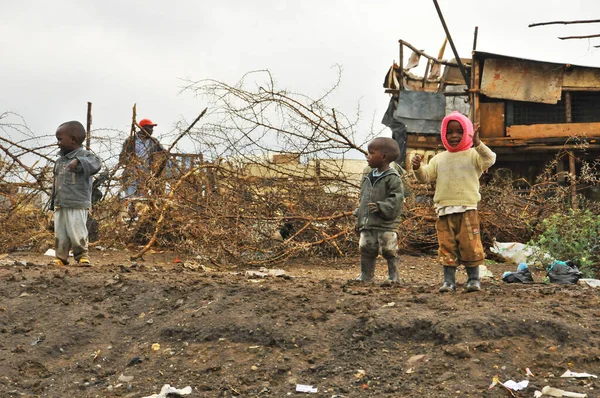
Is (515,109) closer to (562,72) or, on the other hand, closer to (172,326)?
(562,72)

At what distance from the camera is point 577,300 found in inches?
175

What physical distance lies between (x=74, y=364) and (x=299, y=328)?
128cm

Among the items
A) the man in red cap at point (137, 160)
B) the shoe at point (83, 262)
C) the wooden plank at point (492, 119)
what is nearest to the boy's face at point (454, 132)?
the shoe at point (83, 262)

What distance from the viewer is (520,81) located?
15.4 metres

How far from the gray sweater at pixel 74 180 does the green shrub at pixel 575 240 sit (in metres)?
5.21

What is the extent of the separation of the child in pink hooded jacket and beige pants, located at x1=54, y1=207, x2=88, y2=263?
362 cm

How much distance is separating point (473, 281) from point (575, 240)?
13.0 ft

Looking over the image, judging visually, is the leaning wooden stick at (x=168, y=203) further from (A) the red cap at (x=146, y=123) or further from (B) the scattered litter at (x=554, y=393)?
(B) the scattered litter at (x=554, y=393)

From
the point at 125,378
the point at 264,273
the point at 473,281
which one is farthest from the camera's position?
the point at 264,273

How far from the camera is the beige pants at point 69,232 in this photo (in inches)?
277

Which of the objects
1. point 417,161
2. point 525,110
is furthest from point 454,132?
point 525,110

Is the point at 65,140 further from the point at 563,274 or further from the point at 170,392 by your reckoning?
the point at 563,274

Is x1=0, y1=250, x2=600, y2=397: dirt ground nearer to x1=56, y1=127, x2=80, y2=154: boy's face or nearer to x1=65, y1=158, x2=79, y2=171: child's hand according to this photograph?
x1=65, y1=158, x2=79, y2=171: child's hand

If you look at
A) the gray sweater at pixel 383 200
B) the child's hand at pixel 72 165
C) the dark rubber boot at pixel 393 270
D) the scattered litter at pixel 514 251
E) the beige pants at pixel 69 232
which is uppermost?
the child's hand at pixel 72 165
